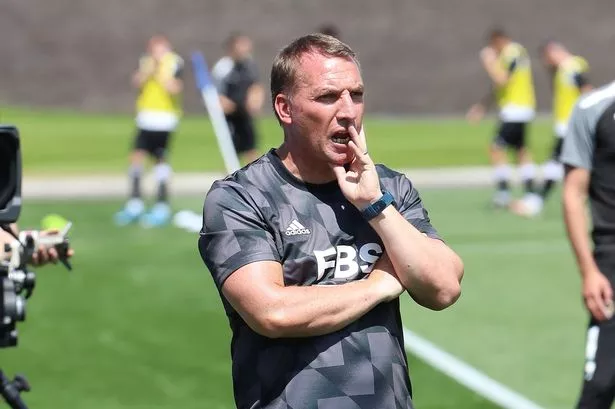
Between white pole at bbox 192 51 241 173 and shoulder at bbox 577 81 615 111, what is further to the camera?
white pole at bbox 192 51 241 173

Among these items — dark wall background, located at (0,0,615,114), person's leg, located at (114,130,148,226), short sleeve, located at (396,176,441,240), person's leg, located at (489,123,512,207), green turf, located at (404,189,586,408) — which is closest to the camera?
short sleeve, located at (396,176,441,240)

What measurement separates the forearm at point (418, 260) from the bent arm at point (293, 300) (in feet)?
0.25

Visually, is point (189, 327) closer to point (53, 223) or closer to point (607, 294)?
point (607, 294)

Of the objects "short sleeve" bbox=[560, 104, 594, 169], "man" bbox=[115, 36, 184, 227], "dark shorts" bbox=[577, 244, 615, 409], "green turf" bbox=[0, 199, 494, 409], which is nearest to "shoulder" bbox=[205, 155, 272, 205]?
"short sleeve" bbox=[560, 104, 594, 169]

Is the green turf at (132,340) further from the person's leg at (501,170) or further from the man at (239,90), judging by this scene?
the man at (239,90)

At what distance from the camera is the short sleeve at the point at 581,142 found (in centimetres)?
633

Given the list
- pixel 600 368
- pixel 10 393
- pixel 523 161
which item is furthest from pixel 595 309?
pixel 523 161

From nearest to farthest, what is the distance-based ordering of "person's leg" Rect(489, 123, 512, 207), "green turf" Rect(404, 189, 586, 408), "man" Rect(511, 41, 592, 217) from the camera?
"green turf" Rect(404, 189, 586, 408) → "man" Rect(511, 41, 592, 217) → "person's leg" Rect(489, 123, 512, 207)

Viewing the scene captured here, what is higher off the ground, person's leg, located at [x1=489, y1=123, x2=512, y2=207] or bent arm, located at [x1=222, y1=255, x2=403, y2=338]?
bent arm, located at [x1=222, y1=255, x2=403, y2=338]

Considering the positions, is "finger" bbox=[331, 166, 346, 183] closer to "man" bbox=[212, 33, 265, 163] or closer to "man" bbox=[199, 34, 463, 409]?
"man" bbox=[199, 34, 463, 409]

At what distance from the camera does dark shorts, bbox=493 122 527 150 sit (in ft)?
62.7

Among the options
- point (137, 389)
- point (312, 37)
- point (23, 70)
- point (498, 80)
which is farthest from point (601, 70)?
point (312, 37)

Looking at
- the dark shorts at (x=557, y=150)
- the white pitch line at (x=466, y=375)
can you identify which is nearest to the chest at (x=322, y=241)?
the white pitch line at (x=466, y=375)

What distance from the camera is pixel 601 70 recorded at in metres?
40.9
